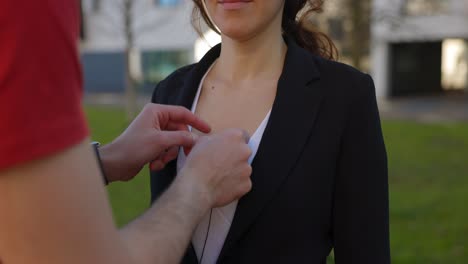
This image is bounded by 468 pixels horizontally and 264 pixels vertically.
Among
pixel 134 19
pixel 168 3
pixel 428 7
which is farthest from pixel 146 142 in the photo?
pixel 134 19

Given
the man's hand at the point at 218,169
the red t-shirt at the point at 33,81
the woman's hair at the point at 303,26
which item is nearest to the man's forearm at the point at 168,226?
the man's hand at the point at 218,169

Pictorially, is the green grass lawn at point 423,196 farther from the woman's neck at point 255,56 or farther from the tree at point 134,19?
the tree at point 134,19

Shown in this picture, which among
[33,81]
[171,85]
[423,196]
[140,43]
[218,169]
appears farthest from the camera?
[140,43]

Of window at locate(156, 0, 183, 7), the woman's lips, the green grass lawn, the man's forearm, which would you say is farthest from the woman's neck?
window at locate(156, 0, 183, 7)

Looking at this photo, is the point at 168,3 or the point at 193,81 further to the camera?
the point at 168,3

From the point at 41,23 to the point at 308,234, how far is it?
39.2 inches

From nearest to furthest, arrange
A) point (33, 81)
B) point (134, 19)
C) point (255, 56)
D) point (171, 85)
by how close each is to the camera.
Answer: point (33, 81) → point (255, 56) → point (171, 85) → point (134, 19)

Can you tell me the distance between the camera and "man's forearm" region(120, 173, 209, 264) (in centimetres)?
89

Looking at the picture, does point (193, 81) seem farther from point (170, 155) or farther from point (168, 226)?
point (168, 226)

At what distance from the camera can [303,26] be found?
6.27 feet

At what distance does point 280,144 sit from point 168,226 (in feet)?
1.86

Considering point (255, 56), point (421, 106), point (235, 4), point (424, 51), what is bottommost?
point (421, 106)

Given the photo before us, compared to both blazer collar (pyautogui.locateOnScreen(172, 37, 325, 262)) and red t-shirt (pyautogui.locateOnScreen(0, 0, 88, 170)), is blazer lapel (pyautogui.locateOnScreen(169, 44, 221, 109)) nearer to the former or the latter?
blazer collar (pyautogui.locateOnScreen(172, 37, 325, 262))

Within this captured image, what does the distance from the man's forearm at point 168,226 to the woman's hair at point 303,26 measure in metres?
0.92
